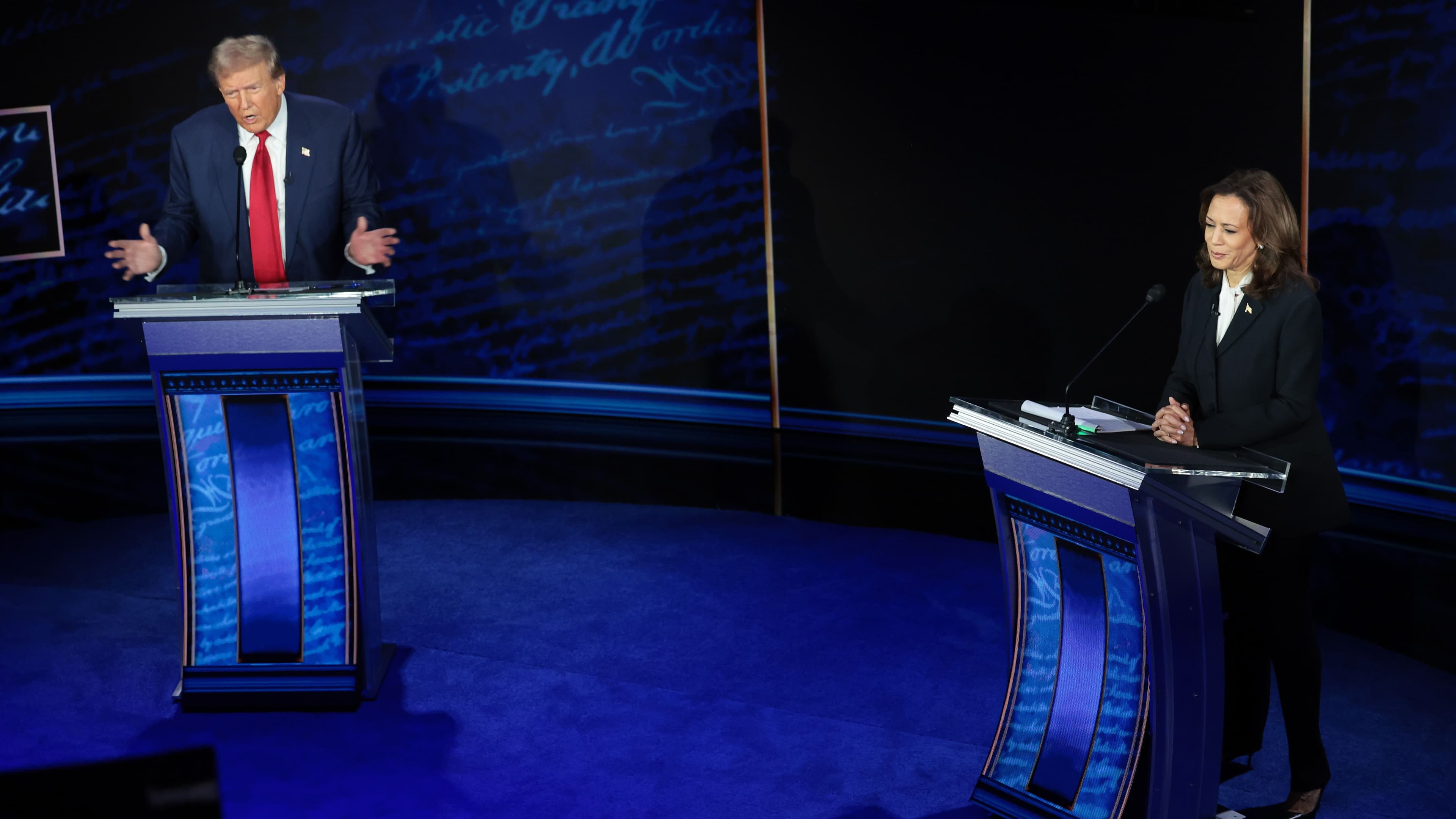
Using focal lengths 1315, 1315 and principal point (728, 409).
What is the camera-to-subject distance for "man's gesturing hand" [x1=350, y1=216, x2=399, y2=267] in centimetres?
308

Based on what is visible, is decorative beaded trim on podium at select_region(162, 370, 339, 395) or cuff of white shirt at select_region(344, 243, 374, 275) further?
cuff of white shirt at select_region(344, 243, 374, 275)

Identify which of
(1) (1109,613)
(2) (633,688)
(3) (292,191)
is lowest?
(2) (633,688)

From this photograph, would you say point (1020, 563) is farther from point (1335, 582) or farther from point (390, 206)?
point (390, 206)

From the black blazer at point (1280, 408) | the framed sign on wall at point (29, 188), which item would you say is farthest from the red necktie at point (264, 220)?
the framed sign on wall at point (29, 188)

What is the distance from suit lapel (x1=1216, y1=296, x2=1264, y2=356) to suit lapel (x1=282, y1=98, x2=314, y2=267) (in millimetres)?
2117

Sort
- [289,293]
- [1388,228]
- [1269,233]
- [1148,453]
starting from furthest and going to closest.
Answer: [1388,228] < [289,293] < [1269,233] < [1148,453]

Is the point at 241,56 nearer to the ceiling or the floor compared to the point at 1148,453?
nearer to the ceiling

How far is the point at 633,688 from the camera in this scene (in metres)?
3.30

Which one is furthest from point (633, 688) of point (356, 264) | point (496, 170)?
point (496, 170)

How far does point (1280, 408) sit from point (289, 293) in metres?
2.04

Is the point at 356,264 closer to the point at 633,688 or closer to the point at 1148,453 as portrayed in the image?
the point at 633,688

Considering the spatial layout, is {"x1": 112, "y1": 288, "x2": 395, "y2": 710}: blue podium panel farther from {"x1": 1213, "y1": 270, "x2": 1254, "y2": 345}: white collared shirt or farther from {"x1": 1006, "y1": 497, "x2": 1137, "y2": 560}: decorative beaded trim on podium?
{"x1": 1213, "y1": 270, "x2": 1254, "y2": 345}: white collared shirt

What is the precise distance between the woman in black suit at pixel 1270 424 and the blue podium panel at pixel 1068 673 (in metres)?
0.26

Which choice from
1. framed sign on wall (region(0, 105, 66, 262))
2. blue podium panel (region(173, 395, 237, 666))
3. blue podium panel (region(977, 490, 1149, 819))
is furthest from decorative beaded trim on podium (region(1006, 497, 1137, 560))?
framed sign on wall (region(0, 105, 66, 262))
